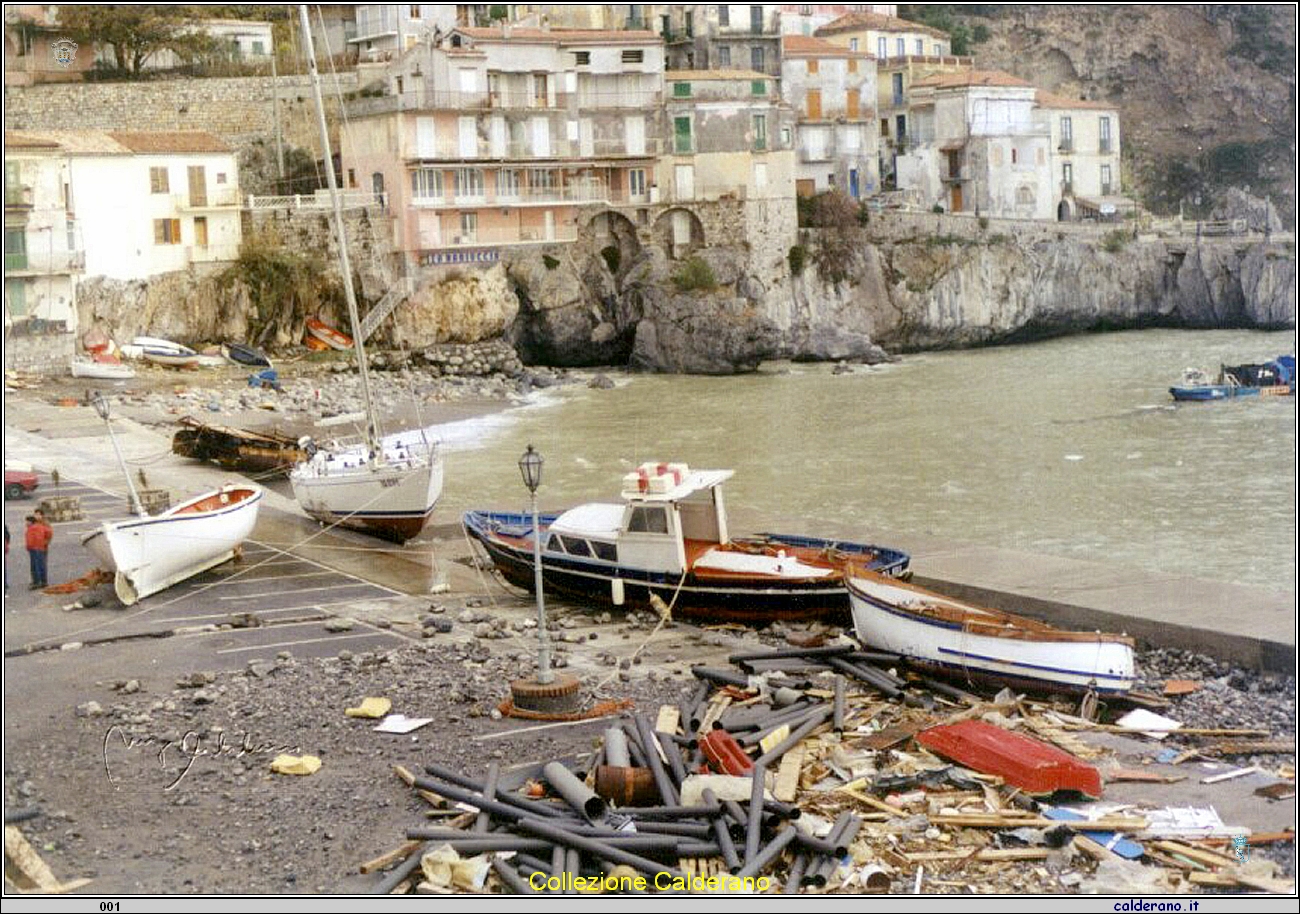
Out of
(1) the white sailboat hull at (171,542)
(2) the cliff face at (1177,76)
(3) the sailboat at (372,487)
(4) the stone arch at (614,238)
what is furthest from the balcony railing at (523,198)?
(1) the white sailboat hull at (171,542)

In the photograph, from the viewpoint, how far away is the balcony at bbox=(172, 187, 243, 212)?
129 ft

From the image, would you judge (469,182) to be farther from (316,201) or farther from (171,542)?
(171,542)

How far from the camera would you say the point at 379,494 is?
20719 mm

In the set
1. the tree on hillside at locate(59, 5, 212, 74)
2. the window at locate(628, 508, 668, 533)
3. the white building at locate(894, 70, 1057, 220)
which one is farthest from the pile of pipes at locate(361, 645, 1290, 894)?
the white building at locate(894, 70, 1057, 220)

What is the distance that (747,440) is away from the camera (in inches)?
1221

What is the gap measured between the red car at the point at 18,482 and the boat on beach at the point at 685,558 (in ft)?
20.2

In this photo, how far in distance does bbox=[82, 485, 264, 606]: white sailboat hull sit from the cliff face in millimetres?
47245

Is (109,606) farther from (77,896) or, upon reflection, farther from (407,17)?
(407,17)

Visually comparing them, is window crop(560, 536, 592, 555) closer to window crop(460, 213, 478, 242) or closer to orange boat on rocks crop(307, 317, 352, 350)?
orange boat on rocks crop(307, 317, 352, 350)

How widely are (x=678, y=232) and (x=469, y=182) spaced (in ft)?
Result: 20.8

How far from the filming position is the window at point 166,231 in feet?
127

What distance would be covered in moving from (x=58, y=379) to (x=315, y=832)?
2356cm

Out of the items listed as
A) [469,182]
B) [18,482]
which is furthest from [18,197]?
[18,482]

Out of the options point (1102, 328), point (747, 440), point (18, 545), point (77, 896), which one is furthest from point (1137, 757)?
point (1102, 328)
